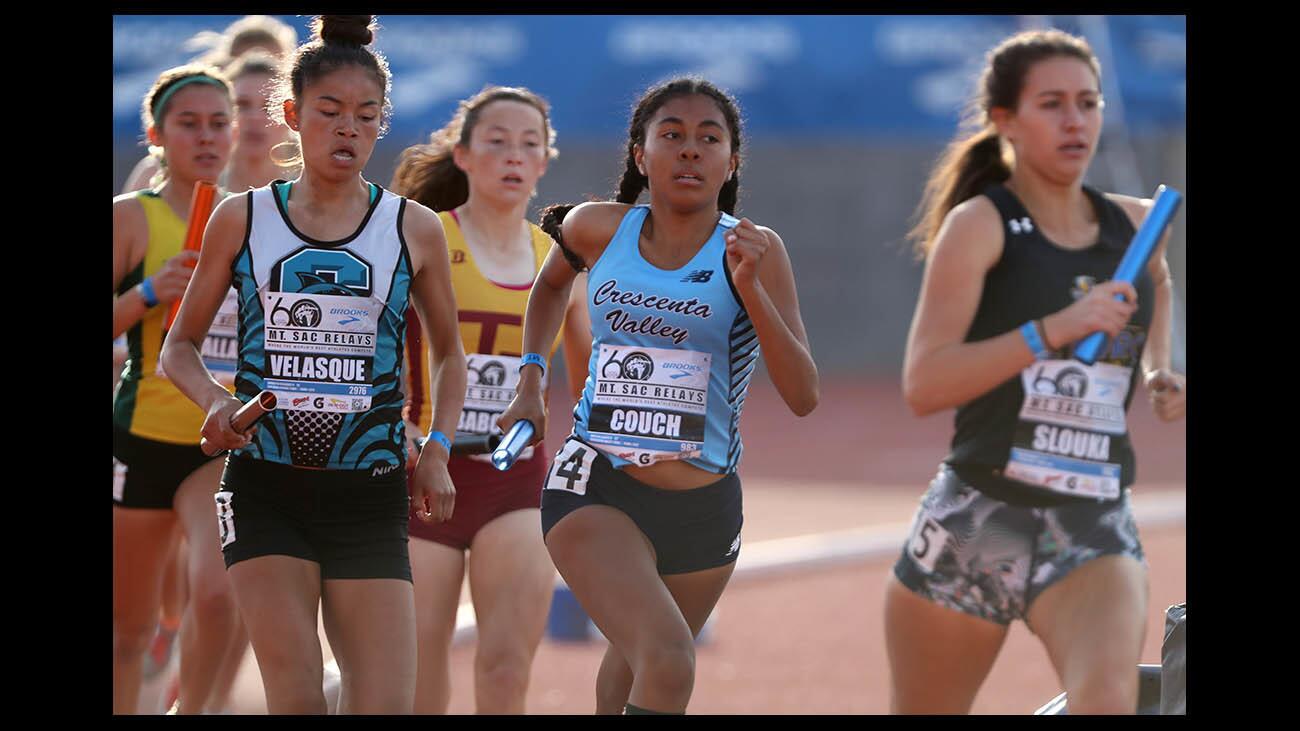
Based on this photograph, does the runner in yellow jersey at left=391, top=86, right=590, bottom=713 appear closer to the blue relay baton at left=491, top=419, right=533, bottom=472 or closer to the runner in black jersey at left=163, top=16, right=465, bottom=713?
the blue relay baton at left=491, top=419, right=533, bottom=472

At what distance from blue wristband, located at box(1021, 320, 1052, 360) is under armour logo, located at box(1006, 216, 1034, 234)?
0.28 metres

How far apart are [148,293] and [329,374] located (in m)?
1.35

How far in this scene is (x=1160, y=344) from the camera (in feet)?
16.2

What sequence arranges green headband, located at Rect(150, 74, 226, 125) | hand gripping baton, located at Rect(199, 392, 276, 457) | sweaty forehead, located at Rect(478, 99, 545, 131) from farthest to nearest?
sweaty forehead, located at Rect(478, 99, 545, 131)
green headband, located at Rect(150, 74, 226, 125)
hand gripping baton, located at Rect(199, 392, 276, 457)

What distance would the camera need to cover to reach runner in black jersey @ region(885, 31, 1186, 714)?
4.46 metres

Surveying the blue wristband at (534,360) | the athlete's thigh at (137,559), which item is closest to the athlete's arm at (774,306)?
the blue wristband at (534,360)

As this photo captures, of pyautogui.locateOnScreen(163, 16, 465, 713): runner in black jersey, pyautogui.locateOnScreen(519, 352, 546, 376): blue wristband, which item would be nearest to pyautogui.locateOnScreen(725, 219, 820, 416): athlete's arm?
pyautogui.locateOnScreen(519, 352, 546, 376): blue wristband

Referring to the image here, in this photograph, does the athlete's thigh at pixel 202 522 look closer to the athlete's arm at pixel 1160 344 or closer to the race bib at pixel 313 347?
the race bib at pixel 313 347

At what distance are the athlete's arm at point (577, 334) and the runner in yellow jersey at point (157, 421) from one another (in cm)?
120

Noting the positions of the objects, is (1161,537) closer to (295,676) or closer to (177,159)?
(177,159)

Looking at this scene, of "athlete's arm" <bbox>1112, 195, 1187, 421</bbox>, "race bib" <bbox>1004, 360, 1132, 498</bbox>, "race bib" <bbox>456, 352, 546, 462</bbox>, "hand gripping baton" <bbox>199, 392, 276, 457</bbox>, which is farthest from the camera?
"race bib" <bbox>456, 352, 546, 462</bbox>

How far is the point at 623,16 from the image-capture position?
21.6 m
